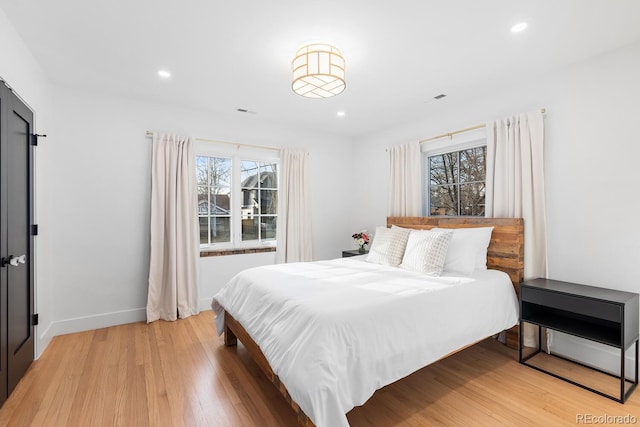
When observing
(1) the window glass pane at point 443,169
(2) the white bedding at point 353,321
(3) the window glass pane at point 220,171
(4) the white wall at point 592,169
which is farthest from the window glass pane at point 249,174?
(4) the white wall at point 592,169

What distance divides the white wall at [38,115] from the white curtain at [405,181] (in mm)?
3841

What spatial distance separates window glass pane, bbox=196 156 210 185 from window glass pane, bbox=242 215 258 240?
0.72 meters

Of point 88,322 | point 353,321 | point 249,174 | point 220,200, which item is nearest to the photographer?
point 353,321

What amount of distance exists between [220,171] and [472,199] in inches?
126

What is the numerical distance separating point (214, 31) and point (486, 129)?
275cm

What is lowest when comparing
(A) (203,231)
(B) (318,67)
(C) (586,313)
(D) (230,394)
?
(D) (230,394)

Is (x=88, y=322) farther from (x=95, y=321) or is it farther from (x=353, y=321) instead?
(x=353, y=321)

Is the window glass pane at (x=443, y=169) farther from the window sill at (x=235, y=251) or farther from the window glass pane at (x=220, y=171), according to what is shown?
the window glass pane at (x=220, y=171)

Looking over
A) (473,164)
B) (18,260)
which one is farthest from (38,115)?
(473,164)

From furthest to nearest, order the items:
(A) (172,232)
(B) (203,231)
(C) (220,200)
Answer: (C) (220,200) → (B) (203,231) → (A) (172,232)

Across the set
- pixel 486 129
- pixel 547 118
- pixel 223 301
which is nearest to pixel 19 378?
pixel 223 301

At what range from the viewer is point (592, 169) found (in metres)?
2.52

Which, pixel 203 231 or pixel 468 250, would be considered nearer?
pixel 468 250

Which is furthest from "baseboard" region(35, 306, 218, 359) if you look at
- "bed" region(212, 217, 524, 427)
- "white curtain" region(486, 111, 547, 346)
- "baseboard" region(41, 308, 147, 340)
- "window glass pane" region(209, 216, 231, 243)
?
"white curtain" region(486, 111, 547, 346)
